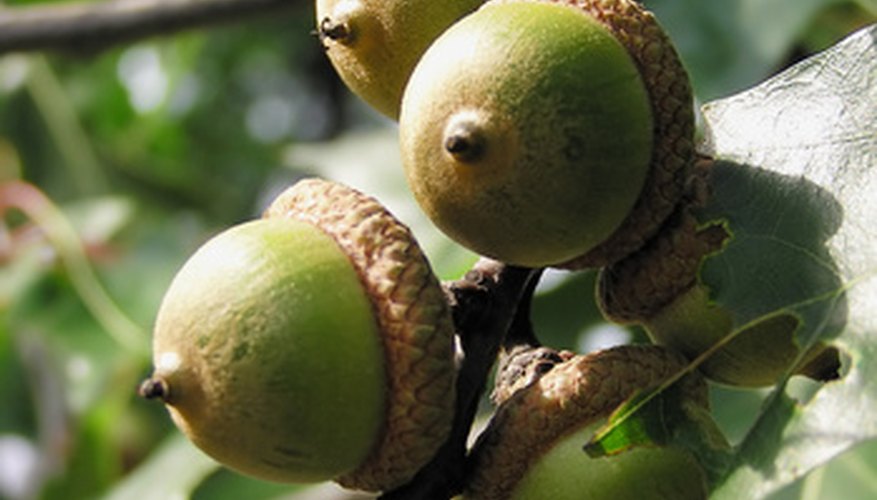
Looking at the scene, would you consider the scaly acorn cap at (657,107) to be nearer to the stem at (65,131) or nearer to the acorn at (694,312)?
the acorn at (694,312)

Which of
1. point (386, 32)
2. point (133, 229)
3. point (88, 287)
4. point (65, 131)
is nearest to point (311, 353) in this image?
point (386, 32)

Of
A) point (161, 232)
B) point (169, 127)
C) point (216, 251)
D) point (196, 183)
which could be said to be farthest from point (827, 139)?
point (169, 127)

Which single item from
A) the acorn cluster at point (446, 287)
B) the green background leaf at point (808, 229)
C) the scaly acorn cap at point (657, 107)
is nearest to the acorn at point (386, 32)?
the acorn cluster at point (446, 287)

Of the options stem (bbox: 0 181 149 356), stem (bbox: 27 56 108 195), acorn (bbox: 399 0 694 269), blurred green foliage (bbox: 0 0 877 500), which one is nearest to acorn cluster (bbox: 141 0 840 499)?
acorn (bbox: 399 0 694 269)

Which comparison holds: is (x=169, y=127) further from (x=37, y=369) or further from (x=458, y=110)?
(x=458, y=110)

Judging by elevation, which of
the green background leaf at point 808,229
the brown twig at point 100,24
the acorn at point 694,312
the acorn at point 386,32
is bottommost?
the brown twig at point 100,24

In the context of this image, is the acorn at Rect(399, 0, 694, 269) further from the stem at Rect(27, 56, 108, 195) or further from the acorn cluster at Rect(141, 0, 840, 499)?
the stem at Rect(27, 56, 108, 195)
